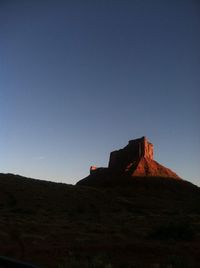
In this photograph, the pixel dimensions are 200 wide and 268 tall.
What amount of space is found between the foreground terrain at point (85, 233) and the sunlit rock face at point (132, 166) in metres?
29.3

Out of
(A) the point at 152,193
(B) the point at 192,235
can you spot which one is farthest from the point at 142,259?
(A) the point at 152,193

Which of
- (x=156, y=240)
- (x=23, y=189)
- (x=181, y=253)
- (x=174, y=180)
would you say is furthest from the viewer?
(x=174, y=180)

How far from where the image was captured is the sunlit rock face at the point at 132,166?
88.9 meters

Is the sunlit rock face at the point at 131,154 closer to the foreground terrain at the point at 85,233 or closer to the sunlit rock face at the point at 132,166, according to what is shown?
the sunlit rock face at the point at 132,166

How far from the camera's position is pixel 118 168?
95.9 m

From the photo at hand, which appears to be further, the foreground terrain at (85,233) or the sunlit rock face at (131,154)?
the sunlit rock face at (131,154)

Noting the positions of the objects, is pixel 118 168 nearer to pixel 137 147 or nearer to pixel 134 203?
pixel 137 147

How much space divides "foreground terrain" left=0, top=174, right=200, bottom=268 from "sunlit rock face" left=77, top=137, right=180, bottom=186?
29304mm

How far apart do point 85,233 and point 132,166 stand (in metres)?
72.9

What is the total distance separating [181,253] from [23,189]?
39.4 meters

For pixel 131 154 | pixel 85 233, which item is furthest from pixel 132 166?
pixel 85 233

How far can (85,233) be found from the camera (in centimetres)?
2225

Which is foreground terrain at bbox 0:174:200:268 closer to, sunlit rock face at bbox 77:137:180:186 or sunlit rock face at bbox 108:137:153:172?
sunlit rock face at bbox 77:137:180:186

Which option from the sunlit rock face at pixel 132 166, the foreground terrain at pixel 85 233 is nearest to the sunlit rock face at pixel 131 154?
the sunlit rock face at pixel 132 166
